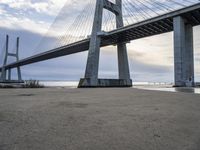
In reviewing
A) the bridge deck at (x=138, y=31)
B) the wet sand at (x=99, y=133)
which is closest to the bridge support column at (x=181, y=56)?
the bridge deck at (x=138, y=31)

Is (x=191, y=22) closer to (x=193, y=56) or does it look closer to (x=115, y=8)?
(x=193, y=56)

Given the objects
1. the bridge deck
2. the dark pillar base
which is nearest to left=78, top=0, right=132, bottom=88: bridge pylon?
the dark pillar base

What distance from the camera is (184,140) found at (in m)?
3.20

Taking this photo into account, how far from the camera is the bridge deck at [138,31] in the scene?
25.5 meters

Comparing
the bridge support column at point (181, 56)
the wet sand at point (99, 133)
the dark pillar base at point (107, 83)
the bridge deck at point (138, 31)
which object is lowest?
the wet sand at point (99, 133)

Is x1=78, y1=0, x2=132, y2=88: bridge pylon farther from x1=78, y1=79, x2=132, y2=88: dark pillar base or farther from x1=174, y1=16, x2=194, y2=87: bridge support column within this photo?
x1=174, y1=16, x2=194, y2=87: bridge support column

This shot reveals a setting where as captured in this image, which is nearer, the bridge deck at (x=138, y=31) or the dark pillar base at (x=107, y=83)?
the bridge deck at (x=138, y=31)

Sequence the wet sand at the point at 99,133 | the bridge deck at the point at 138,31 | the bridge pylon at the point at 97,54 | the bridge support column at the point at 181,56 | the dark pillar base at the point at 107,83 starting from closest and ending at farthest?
the wet sand at the point at 99,133, the bridge support column at the point at 181,56, the bridge deck at the point at 138,31, the dark pillar base at the point at 107,83, the bridge pylon at the point at 97,54

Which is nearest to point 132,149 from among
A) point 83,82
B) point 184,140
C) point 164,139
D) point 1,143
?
point 164,139

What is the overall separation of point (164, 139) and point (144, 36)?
31886mm

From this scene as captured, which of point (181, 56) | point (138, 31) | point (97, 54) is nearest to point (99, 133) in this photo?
point (181, 56)

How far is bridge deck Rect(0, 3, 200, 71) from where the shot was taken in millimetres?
25547

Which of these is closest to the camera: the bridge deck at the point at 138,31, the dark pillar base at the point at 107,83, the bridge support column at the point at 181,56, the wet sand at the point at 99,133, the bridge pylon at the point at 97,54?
the wet sand at the point at 99,133

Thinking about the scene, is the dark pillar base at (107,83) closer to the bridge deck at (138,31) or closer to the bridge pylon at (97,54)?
the bridge pylon at (97,54)
